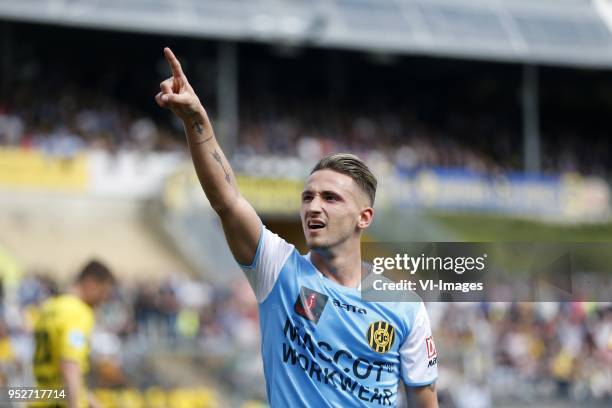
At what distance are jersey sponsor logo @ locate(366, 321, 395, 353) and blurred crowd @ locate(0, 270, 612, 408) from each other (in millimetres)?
9346

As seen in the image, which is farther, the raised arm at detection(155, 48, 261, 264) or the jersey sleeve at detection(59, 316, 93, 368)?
the jersey sleeve at detection(59, 316, 93, 368)

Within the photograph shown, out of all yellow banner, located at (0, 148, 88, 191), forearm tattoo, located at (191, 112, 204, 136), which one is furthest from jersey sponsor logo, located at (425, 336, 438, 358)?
yellow banner, located at (0, 148, 88, 191)

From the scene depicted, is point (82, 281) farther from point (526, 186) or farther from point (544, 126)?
point (544, 126)

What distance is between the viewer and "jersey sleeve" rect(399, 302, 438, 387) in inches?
149

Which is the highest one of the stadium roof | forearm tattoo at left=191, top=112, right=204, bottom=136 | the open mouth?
the stadium roof

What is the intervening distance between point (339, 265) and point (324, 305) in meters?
0.17

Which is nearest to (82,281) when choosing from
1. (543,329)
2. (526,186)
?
(543,329)

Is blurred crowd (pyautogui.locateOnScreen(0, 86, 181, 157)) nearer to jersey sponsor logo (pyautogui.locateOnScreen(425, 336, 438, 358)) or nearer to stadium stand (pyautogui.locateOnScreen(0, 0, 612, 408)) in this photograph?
stadium stand (pyautogui.locateOnScreen(0, 0, 612, 408))

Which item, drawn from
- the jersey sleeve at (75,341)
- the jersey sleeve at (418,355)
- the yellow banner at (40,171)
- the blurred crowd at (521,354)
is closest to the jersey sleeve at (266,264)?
the jersey sleeve at (418,355)

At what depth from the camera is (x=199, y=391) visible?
45.7ft

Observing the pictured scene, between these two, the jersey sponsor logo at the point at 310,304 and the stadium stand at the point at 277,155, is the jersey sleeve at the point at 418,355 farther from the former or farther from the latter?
the stadium stand at the point at 277,155

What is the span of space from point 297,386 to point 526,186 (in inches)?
1063

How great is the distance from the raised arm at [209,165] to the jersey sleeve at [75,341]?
3089 millimetres

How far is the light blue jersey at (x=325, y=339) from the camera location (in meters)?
3.63
